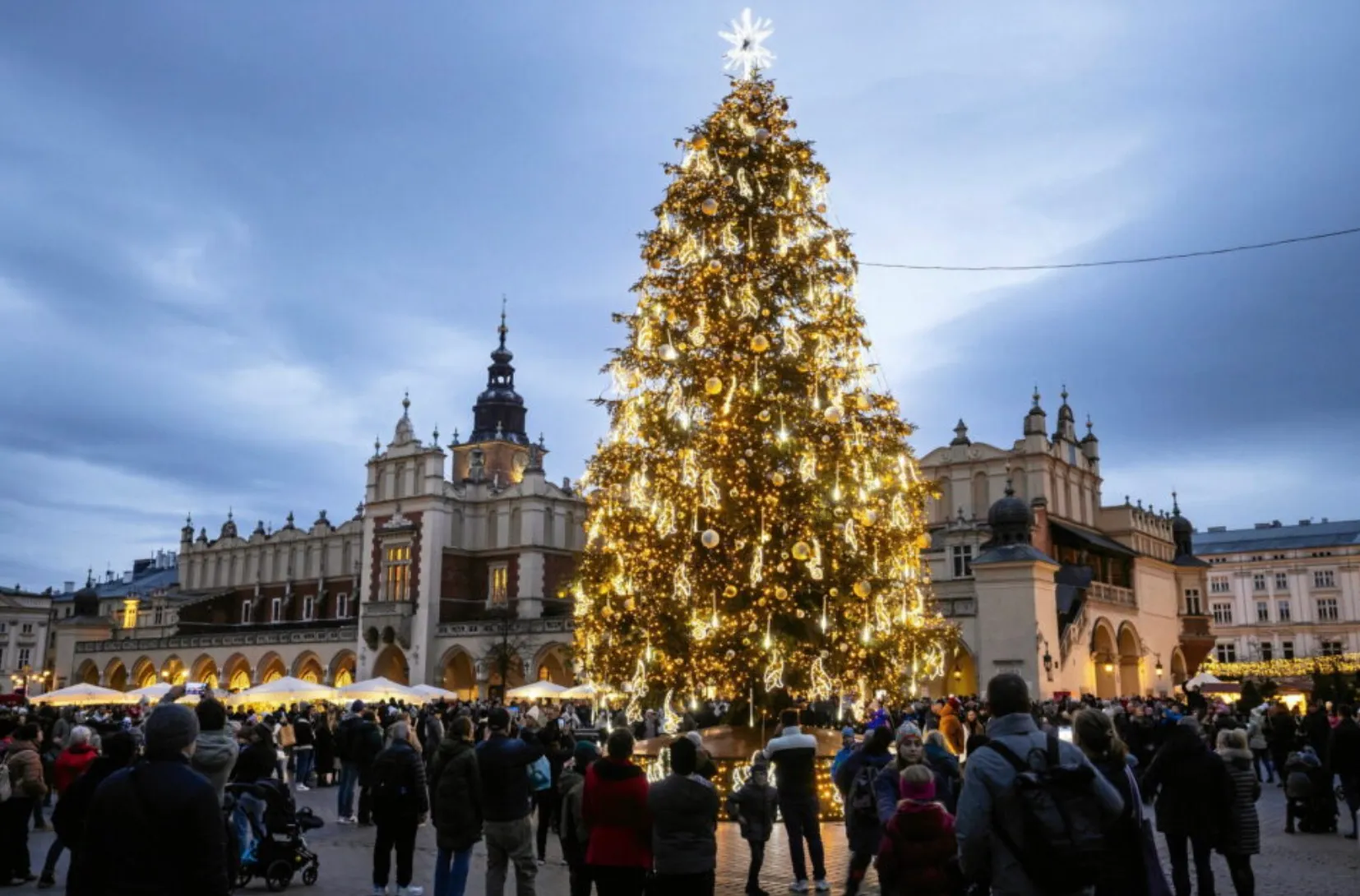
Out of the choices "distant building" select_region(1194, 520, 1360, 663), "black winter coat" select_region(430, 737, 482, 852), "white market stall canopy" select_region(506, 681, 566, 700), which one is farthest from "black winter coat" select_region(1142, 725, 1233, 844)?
"distant building" select_region(1194, 520, 1360, 663)

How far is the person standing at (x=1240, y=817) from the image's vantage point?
8.05 meters

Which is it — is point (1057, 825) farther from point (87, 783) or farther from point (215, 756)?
point (87, 783)

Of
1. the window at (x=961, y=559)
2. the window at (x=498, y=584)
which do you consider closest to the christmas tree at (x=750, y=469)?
the window at (x=961, y=559)

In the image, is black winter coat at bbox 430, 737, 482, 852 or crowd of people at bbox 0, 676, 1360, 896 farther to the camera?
black winter coat at bbox 430, 737, 482, 852

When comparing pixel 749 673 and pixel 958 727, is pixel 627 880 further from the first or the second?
pixel 958 727

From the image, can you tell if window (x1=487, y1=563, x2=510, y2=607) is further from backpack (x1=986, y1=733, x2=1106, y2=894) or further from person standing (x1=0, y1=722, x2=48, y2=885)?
backpack (x1=986, y1=733, x2=1106, y2=894)

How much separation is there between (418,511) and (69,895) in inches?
1940

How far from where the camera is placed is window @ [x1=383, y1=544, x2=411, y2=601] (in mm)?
51844

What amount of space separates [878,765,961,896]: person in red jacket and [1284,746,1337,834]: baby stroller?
9722mm

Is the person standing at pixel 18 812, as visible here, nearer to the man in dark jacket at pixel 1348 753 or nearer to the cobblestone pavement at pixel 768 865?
the cobblestone pavement at pixel 768 865

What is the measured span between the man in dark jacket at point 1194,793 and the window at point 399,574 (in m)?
46.3

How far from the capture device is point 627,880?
6.49 m

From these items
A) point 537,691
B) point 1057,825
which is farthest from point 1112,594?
point 1057,825

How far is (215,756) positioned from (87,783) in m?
1.75
